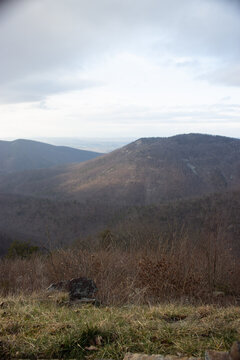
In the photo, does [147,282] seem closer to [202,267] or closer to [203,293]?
[203,293]

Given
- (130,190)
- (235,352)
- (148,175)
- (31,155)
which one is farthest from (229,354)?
(31,155)

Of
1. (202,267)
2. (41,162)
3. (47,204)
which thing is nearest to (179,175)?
(47,204)

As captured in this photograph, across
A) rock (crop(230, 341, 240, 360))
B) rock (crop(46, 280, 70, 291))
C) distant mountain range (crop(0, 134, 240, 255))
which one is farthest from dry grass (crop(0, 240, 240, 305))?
distant mountain range (crop(0, 134, 240, 255))

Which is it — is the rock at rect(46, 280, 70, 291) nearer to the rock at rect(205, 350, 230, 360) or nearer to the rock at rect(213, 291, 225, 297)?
the rock at rect(213, 291, 225, 297)

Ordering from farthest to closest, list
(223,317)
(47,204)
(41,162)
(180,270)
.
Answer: (41,162) → (47,204) → (180,270) → (223,317)

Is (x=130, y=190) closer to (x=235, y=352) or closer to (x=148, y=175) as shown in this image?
(x=148, y=175)

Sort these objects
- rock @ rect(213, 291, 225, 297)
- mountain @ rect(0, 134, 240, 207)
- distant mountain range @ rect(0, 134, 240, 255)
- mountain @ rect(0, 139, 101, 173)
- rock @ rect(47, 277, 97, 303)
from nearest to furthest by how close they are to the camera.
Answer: rock @ rect(47, 277, 97, 303), rock @ rect(213, 291, 225, 297), distant mountain range @ rect(0, 134, 240, 255), mountain @ rect(0, 134, 240, 207), mountain @ rect(0, 139, 101, 173)
